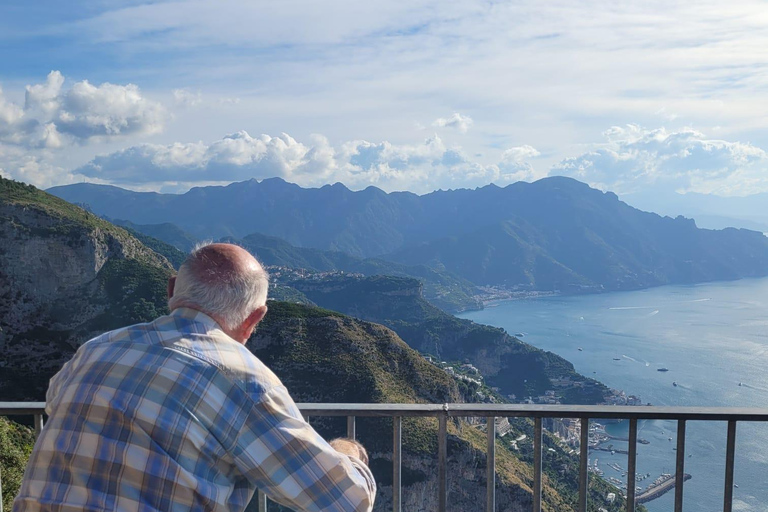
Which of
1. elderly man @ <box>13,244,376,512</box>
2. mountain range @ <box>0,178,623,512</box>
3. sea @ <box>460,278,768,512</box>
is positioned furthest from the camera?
sea @ <box>460,278,768,512</box>

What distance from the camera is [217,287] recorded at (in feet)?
4.89

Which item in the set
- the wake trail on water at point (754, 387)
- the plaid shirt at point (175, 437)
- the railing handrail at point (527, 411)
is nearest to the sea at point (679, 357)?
the wake trail on water at point (754, 387)

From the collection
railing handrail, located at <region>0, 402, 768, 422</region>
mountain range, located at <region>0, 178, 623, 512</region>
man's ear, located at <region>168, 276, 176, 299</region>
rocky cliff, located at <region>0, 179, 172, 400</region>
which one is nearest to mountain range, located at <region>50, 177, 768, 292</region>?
mountain range, located at <region>0, 178, 623, 512</region>

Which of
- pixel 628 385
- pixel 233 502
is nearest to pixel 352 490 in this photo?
pixel 233 502

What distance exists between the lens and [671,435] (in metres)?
30.8

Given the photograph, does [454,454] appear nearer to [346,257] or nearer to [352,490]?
[352,490]

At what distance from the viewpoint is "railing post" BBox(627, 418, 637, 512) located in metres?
2.23

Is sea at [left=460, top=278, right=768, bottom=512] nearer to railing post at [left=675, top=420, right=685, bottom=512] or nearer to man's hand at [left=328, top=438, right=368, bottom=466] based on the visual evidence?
railing post at [left=675, top=420, right=685, bottom=512]

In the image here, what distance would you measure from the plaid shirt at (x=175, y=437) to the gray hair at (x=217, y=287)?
0.22 ft

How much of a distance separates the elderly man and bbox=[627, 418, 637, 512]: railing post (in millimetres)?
1228

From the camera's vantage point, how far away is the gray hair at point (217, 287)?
4.87ft

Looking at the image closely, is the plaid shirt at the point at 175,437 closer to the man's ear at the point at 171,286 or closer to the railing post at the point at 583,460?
the man's ear at the point at 171,286

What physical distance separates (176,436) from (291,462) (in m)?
0.26

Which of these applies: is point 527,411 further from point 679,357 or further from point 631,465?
point 679,357
